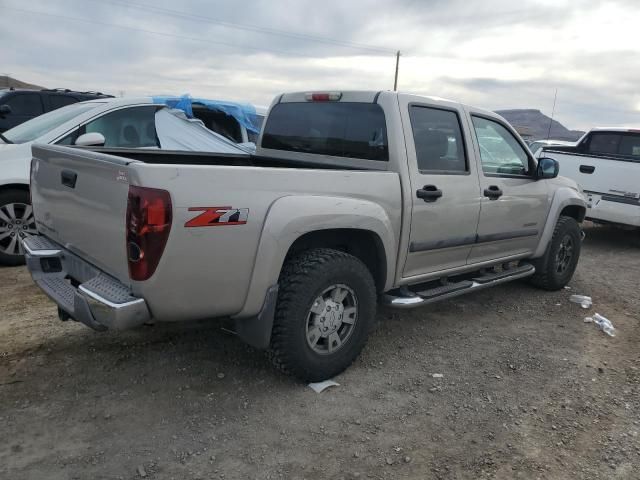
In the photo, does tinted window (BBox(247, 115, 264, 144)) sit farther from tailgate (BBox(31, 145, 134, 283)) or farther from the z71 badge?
the z71 badge

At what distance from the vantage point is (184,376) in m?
3.46

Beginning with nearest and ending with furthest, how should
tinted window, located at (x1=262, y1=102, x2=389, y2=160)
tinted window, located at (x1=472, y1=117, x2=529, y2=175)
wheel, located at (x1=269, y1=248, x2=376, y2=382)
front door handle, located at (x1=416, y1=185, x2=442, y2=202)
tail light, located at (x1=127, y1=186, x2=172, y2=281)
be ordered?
tail light, located at (x1=127, y1=186, x2=172, y2=281), wheel, located at (x1=269, y1=248, x2=376, y2=382), front door handle, located at (x1=416, y1=185, x2=442, y2=202), tinted window, located at (x1=262, y1=102, x2=389, y2=160), tinted window, located at (x1=472, y1=117, x2=529, y2=175)

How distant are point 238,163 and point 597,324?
3.62 meters

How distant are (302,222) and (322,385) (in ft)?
3.68

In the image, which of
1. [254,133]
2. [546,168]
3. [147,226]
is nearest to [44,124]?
[254,133]

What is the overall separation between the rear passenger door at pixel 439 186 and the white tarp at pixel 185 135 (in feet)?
11.0

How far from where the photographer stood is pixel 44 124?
19.8 feet

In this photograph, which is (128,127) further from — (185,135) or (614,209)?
(614,209)

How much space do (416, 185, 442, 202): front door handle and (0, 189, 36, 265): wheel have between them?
4080 millimetres

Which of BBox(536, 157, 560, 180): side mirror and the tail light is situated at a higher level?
BBox(536, 157, 560, 180): side mirror

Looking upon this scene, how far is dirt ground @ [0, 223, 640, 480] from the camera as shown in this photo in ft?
8.82

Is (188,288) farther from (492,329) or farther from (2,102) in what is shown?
(2,102)

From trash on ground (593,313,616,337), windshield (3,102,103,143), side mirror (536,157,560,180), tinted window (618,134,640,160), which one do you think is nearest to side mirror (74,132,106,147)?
windshield (3,102,103,143)

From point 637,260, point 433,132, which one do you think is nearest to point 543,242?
point 433,132
